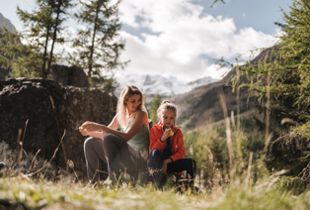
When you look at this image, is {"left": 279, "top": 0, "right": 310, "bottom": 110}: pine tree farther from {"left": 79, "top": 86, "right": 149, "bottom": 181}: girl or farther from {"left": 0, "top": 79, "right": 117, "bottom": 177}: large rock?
{"left": 0, "top": 79, "right": 117, "bottom": 177}: large rock

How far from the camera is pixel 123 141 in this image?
5641 millimetres

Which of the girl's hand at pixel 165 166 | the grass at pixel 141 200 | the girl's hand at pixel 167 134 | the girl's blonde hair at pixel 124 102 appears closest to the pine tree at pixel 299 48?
the girl's hand at pixel 167 134

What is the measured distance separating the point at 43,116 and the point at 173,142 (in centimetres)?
387

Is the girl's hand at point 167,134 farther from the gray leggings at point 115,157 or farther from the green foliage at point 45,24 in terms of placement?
the green foliage at point 45,24

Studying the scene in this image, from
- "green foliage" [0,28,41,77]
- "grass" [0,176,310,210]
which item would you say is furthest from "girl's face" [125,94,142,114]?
"green foliage" [0,28,41,77]

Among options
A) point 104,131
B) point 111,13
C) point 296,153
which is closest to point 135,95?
point 104,131

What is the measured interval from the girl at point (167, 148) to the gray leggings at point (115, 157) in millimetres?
300

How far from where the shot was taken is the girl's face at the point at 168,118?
635 cm

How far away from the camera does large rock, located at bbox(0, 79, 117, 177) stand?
895cm

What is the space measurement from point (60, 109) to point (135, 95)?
3879 mm

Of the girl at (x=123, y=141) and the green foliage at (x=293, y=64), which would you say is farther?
the green foliage at (x=293, y=64)

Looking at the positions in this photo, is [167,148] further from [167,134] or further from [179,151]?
[167,134]

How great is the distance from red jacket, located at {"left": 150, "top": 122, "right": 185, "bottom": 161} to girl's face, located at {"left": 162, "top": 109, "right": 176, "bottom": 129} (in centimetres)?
7

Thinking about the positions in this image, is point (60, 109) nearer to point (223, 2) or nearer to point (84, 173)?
point (84, 173)
